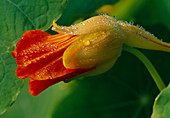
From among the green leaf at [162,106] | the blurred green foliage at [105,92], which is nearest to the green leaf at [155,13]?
the blurred green foliage at [105,92]

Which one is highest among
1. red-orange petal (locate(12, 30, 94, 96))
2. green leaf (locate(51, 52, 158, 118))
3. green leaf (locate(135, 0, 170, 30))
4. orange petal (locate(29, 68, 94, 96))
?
green leaf (locate(135, 0, 170, 30))

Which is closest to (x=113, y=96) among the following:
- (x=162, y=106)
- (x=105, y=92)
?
(x=105, y=92)

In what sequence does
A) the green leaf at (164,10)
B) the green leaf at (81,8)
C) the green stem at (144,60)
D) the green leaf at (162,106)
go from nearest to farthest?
the green leaf at (162,106) → the green stem at (144,60) → the green leaf at (164,10) → the green leaf at (81,8)

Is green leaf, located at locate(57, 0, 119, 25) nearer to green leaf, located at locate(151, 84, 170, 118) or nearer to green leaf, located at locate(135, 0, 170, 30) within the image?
green leaf, located at locate(135, 0, 170, 30)

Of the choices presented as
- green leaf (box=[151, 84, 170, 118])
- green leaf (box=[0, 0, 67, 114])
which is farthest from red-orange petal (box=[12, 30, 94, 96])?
green leaf (box=[151, 84, 170, 118])

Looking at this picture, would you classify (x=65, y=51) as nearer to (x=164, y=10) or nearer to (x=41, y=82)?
(x=41, y=82)

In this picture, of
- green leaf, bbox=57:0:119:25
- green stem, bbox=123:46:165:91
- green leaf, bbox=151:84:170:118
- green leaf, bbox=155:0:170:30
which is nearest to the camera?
green leaf, bbox=151:84:170:118

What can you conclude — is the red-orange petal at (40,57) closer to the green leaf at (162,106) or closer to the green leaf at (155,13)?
the green leaf at (162,106)
